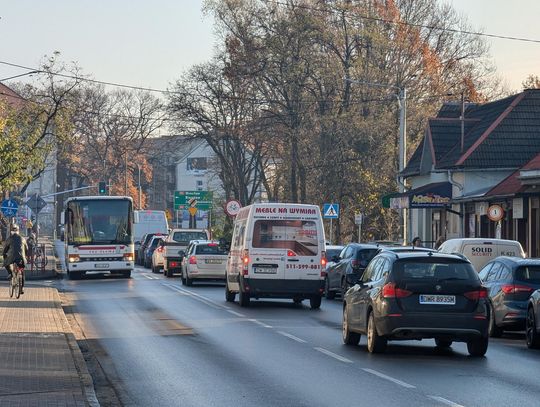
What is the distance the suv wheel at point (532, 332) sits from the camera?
66.3ft

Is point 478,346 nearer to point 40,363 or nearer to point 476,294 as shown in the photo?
point 476,294

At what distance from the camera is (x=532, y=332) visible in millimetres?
20328

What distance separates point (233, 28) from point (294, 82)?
632cm

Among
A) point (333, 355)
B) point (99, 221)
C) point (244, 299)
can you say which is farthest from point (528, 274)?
point (99, 221)

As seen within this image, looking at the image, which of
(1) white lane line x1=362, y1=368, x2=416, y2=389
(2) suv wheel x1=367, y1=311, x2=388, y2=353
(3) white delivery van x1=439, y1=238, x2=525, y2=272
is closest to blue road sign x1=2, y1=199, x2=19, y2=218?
(3) white delivery van x1=439, y1=238, x2=525, y2=272

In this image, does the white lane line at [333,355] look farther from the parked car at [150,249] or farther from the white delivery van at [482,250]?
the parked car at [150,249]

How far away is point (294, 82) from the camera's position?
210 feet

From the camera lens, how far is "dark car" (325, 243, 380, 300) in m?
33.9

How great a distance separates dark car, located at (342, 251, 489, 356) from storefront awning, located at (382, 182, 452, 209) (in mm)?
29990

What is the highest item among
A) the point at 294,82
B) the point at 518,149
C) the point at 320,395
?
the point at 294,82

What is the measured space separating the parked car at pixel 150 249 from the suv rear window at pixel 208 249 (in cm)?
1724

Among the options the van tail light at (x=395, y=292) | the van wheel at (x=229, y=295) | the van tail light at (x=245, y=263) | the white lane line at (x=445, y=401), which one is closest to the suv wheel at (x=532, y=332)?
the van tail light at (x=395, y=292)

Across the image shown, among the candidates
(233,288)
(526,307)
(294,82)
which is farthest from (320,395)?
(294,82)

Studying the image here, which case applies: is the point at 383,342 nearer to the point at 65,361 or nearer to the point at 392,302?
the point at 392,302
